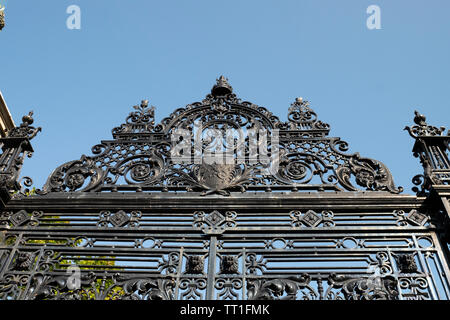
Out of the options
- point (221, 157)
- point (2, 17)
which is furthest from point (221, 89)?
point (2, 17)

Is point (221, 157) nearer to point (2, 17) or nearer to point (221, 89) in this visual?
point (221, 89)

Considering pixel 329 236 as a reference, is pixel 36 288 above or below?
below

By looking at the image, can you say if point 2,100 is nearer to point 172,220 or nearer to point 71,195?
point 71,195

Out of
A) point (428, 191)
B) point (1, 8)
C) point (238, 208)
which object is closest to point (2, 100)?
point (1, 8)

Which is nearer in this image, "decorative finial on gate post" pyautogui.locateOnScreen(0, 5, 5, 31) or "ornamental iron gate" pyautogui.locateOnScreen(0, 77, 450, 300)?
"ornamental iron gate" pyautogui.locateOnScreen(0, 77, 450, 300)

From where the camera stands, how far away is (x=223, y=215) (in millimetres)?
5785

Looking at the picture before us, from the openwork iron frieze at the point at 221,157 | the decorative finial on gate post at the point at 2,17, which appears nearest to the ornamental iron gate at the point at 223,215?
the openwork iron frieze at the point at 221,157

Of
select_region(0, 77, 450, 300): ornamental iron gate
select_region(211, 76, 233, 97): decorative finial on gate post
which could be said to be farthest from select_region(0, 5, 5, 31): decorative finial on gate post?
select_region(211, 76, 233, 97): decorative finial on gate post

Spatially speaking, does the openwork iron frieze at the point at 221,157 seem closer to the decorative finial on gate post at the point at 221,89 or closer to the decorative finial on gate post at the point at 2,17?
the decorative finial on gate post at the point at 221,89

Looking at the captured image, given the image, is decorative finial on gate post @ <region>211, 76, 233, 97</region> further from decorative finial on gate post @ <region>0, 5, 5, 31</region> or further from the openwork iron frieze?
decorative finial on gate post @ <region>0, 5, 5, 31</region>

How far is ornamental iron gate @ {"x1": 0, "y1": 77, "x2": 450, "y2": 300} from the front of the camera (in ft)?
16.4
